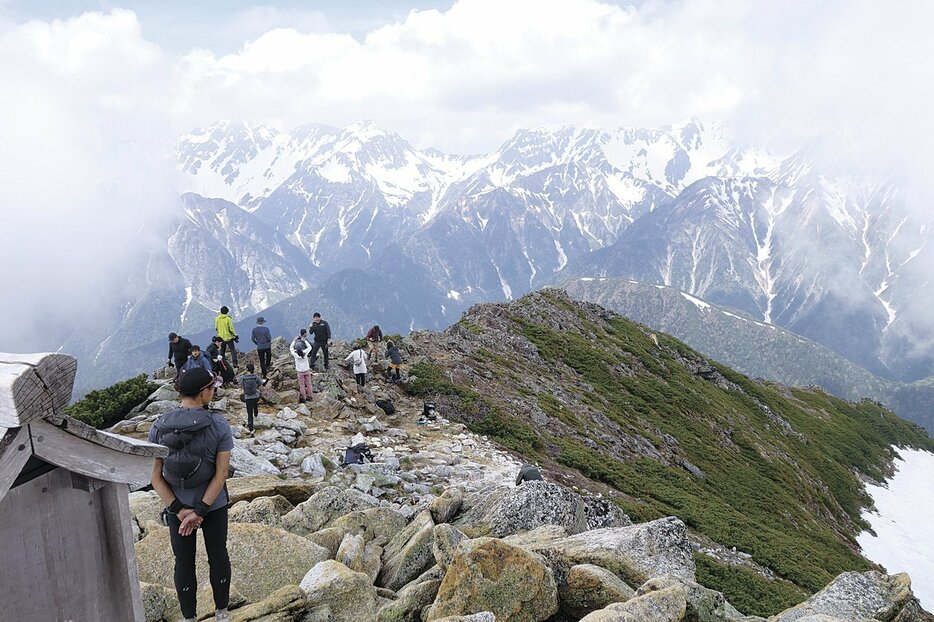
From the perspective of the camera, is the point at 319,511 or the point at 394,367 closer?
the point at 319,511

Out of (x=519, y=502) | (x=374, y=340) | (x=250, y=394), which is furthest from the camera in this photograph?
(x=374, y=340)

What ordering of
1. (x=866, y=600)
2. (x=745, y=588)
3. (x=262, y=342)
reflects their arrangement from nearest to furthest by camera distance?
(x=866, y=600) → (x=745, y=588) → (x=262, y=342)

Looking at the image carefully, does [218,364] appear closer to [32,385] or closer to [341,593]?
[341,593]

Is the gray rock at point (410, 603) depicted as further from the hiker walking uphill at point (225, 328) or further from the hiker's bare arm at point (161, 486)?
the hiker walking uphill at point (225, 328)

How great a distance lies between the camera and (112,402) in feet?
76.5

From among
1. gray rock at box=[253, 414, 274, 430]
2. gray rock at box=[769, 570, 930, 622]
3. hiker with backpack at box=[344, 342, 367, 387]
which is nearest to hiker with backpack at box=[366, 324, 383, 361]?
hiker with backpack at box=[344, 342, 367, 387]

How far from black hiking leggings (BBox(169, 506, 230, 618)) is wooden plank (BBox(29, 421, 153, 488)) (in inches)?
106

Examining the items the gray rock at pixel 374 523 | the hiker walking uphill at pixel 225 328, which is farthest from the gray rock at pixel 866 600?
the hiker walking uphill at pixel 225 328

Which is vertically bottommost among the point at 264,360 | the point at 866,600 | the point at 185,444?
the point at 866,600

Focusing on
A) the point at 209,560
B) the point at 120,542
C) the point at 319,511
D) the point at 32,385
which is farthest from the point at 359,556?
the point at 32,385

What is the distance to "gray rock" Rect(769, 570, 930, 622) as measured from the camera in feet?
32.4

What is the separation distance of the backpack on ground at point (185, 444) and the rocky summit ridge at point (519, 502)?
7.20 feet

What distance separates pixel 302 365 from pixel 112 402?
7.61 metres

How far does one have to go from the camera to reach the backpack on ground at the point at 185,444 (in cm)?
680
